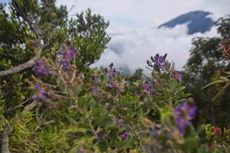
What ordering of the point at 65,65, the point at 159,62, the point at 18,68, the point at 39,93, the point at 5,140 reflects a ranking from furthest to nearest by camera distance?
the point at 18,68 < the point at 5,140 < the point at 159,62 < the point at 65,65 < the point at 39,93

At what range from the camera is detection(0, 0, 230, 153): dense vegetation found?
241 cm

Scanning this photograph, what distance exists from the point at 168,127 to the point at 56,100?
93cm

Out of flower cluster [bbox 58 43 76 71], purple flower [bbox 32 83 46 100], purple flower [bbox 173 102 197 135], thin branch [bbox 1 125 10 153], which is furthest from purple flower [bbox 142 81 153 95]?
thin branch [bbox 1 125 10 153]

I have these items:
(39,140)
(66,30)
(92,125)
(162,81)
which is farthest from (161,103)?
(66,30)

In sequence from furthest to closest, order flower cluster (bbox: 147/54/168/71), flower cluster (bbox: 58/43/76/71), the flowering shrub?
flower cluster (bbox: 147/54/168/71) → flower cluster (bbox: 58/43/76/71) → the flowering shrub

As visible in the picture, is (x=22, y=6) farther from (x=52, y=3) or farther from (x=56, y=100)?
(x=56, y=100)

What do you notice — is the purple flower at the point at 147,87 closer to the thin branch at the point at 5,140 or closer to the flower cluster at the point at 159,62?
the flower cluster at the point at 159,62

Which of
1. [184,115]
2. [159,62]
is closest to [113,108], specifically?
[184,115]

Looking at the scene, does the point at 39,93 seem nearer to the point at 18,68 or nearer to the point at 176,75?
the point at 176,75

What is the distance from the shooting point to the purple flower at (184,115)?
5.62ft

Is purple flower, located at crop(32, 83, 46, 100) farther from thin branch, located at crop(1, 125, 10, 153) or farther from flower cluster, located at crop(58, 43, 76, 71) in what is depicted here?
thin branch, located at crop(1, 125, 10, 153)

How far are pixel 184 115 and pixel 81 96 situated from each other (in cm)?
108

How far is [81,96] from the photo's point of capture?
2.72m

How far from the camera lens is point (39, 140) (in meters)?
10.6
